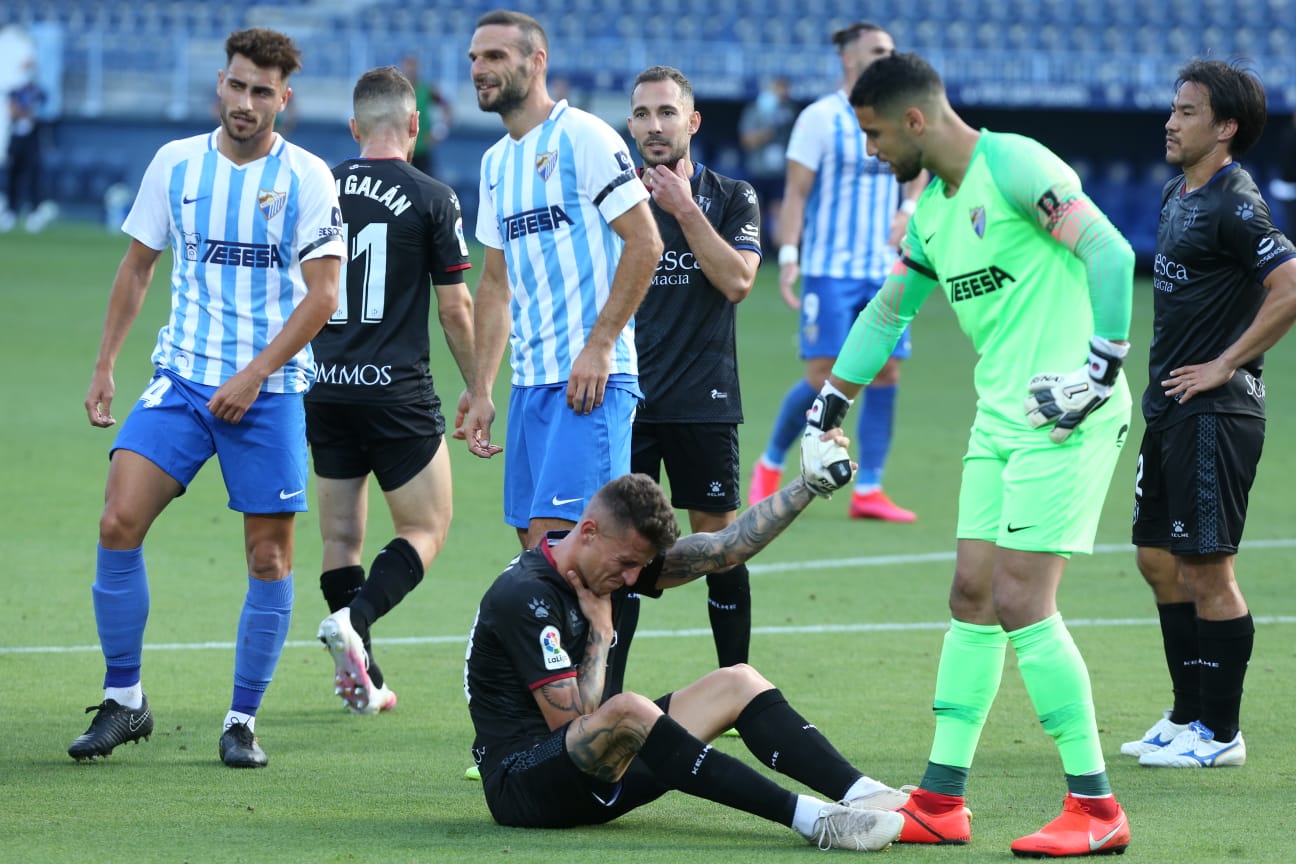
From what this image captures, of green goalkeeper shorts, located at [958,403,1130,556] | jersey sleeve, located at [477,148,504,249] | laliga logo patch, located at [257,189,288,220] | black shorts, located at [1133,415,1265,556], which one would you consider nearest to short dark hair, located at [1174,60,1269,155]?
black shorts, located at [1133,415,1265,556]

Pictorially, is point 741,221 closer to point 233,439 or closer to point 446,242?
point 446,242

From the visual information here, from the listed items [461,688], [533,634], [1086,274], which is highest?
[1086,274]

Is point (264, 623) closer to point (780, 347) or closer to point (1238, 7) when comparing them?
point (780, 347)

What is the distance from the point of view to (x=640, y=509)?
4738mm

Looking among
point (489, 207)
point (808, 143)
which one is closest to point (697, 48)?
point (808, 143)

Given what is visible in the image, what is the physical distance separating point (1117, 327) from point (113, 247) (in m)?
22.5

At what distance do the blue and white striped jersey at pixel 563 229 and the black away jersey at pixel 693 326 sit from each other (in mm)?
820

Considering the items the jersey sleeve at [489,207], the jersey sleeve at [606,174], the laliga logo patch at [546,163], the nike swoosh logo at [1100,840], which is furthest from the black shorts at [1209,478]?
the jersey sleeve at [489,207]

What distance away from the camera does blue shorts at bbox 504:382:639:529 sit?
557 centimetres

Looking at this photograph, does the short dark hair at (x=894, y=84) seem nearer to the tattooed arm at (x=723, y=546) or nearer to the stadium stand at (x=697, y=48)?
the tattooed arm at (x=723, y=546)

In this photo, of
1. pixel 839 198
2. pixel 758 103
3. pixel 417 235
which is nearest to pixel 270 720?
pixel 417 235

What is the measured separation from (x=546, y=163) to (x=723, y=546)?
52.1 inches

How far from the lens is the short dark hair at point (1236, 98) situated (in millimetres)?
5703

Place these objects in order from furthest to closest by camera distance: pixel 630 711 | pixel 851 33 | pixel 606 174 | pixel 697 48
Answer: pixel 697 48, pixel 851 33, pixel 606 174, pixel 630 711
